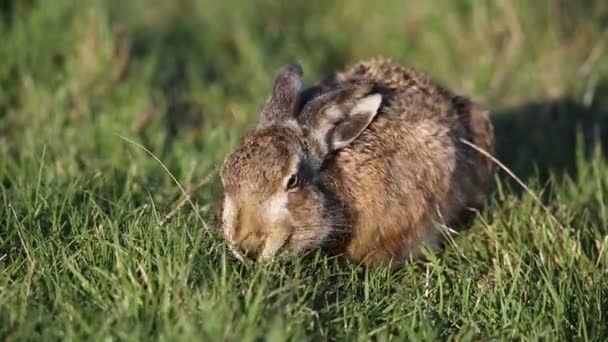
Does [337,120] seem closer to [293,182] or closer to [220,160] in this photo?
[293,182]

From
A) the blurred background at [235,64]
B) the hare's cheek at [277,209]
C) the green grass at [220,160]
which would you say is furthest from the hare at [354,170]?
the blurred background at [235,64]

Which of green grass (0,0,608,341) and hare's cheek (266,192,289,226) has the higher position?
hare's cheek (266,192,289,226)

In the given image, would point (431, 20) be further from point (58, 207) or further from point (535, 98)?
point (58, 207)

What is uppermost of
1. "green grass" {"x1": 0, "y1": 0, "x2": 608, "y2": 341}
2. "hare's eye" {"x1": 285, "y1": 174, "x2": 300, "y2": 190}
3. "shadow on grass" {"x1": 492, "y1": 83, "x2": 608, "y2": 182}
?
"hare's eye" {"x1": 285, "y1": 174, "x2": 300, "y2": 190}

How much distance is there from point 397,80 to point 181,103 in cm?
210

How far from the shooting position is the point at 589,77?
8.09 m

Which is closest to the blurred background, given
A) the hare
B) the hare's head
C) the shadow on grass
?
the shadow on grass

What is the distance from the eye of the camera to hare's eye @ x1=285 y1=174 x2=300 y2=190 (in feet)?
16.0

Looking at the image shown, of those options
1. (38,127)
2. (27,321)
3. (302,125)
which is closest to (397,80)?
(302,125)

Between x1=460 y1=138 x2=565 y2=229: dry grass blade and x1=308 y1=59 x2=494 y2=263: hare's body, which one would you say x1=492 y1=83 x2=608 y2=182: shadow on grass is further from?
x1=460 y1=138 x2=565 y2=229: dry grass blade

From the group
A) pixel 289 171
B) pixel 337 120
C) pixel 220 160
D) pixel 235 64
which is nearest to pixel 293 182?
pixel 289 171

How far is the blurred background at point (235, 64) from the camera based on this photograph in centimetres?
682

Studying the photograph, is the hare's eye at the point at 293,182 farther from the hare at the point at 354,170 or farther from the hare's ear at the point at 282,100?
the hare's ear at the point at 282,100

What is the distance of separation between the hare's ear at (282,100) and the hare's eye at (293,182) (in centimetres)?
41
